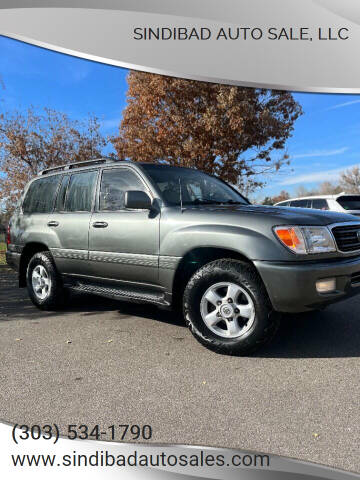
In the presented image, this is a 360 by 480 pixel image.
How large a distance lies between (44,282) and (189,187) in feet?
8.51

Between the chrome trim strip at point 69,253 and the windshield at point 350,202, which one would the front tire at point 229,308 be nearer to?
the chrome trim strip at point 69,253

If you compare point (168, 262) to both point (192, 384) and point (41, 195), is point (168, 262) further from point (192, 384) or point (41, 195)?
point (41, 195)

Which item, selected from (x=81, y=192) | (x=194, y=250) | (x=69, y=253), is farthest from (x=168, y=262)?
(x=81, y=192)

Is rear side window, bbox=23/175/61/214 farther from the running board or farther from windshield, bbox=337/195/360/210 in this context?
windshield, bbox=337/195/360/210

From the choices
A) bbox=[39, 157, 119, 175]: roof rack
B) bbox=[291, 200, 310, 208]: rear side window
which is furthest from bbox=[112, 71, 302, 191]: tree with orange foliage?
bbox=[39, 157, 119, 175]: roof rack

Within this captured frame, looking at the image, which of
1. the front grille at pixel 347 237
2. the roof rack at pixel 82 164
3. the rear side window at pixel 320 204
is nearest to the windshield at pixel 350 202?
the rear side window at pixel 320 204

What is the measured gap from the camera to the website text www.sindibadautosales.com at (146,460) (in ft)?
7.25

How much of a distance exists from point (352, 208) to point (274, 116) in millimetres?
6403

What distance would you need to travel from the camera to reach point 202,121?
1534 cm

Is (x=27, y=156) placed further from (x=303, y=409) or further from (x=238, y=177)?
(x=303, y=409)

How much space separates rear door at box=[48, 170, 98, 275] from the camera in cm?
509

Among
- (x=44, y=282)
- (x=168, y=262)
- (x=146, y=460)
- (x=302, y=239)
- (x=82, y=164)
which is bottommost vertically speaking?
(x=146, y=460)

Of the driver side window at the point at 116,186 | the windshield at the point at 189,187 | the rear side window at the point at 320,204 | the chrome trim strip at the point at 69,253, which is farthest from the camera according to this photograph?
the rear side window at the point at 320,204

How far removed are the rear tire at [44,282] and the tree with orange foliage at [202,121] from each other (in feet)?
35.3
